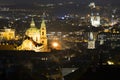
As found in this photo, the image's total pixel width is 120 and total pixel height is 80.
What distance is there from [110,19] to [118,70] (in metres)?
94.1

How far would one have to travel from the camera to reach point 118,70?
65.1 feet

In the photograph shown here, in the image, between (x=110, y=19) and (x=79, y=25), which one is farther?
(x=110, y=19)

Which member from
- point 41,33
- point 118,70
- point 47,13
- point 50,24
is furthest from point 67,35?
point 118,70

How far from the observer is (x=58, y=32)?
319 ft

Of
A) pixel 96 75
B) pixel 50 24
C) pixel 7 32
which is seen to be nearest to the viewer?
pixel 96 75

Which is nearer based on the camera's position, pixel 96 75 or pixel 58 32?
pixel 96 75

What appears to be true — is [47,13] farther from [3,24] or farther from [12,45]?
A: [12,45]

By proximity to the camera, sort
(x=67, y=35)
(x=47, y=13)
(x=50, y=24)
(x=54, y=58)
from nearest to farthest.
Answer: (x=54, y=58), (x=67, y=35), (x=50, y=24), (x=47, y=13)

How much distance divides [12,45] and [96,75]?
4590 centimetres

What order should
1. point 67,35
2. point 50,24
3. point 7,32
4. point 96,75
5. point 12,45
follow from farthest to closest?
1. point 50,24
2. point 67,35
3. point 7,32
4. point 12,45
5. point 96,75

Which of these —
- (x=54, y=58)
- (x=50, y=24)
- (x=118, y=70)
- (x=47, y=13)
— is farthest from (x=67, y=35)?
(x=118, y=70)

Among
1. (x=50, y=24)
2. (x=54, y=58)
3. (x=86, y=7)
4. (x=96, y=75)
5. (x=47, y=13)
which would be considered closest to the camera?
(x=96, y=75)

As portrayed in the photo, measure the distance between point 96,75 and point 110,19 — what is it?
3721 inches

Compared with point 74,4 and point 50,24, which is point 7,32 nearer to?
point 50,24
